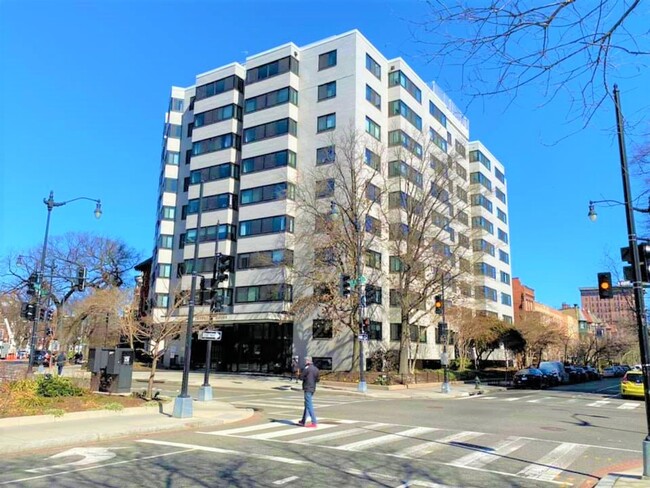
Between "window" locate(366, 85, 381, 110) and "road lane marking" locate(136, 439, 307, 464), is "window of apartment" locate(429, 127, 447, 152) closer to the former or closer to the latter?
"window" locate(366, 85, 381, 110)

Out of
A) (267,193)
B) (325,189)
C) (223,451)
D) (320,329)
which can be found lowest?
(223,451)

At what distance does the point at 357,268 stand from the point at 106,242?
39593 millimetres

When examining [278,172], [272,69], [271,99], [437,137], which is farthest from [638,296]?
[437,137]

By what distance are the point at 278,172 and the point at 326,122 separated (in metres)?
6.17

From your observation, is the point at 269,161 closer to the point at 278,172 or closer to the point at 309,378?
the point at 278,172

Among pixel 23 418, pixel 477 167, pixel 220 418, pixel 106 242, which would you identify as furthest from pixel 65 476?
pixel 477 167

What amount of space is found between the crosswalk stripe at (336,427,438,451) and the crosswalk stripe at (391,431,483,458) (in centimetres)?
80

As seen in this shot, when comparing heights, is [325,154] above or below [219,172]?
→ below

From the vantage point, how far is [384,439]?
40.2ft

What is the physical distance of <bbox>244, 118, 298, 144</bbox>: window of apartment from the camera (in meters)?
47.9

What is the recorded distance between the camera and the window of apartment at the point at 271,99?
159ft

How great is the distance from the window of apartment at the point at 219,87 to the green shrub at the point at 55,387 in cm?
4102

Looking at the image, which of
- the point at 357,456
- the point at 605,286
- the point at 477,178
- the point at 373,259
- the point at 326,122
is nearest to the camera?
the point at 357,456

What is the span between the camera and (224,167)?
169 feet
